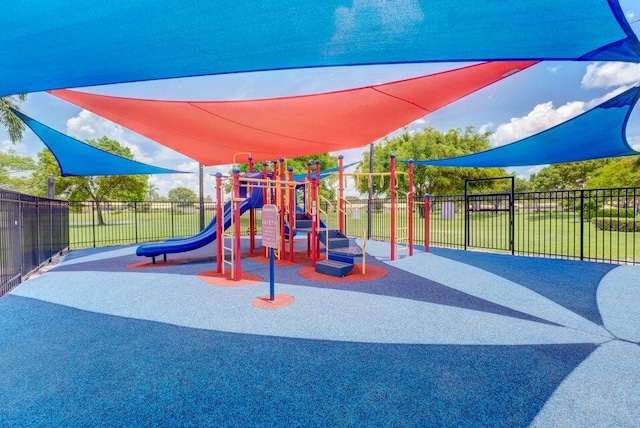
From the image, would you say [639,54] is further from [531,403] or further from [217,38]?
[217,38]

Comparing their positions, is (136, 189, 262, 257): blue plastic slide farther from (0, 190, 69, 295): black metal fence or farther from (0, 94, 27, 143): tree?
(0, 94, 27, 143): tree

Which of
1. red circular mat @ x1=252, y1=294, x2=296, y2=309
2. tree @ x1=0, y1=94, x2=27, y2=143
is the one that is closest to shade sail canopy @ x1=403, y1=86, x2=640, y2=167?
red circular mat @ x1=252, y1=294, x2=296, y2=309

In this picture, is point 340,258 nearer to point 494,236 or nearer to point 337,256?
point 337,256

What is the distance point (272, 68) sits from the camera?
328cm

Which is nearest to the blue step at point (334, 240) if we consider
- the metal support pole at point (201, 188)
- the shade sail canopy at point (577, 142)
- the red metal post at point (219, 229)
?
the red metal post at point (219, 229)

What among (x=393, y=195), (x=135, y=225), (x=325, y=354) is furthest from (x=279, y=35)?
(x=135, y=225)

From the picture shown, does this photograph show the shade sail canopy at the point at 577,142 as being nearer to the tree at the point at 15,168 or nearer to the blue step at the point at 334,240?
the blue step at the point at 334,240

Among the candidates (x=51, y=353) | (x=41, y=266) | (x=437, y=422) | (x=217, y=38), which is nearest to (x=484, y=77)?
(x=217, y=38)

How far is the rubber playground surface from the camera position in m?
1.95

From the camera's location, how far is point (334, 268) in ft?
19.5

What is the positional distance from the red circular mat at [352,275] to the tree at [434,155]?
18.8 meters

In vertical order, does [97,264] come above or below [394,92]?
below

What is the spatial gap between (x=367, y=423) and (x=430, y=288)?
11.3 feet

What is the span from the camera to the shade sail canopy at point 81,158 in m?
5.93
